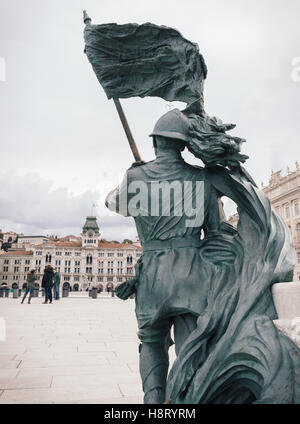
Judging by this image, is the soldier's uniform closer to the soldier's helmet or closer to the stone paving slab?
the soldier's helmet

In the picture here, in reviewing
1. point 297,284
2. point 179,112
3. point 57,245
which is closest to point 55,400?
point 297,284

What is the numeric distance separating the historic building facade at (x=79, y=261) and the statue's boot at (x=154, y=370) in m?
85.9

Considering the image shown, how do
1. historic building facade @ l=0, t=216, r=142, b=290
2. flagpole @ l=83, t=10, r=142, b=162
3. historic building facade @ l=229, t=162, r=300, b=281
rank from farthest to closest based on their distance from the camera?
historic building facade @ l=0, t=216, r=142, b=290 < historic building facade @ l=229, t=162, r=300, b=281 < flagpole @ l=83, t=10, r=142, b=162

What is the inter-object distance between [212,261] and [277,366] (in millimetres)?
730

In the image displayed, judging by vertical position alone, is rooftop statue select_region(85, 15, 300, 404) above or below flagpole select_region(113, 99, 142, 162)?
below

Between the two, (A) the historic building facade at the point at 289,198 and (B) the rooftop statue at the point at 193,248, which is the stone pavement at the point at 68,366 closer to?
(B) the rooftop statue at the point at 193,248

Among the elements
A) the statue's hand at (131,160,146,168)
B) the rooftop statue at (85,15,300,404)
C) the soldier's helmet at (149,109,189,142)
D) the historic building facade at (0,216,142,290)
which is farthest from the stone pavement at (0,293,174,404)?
the historic building facade at (0,216,142,290)

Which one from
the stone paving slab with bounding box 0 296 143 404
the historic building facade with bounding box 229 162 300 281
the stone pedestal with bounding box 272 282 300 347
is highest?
the historic building facade with bounding box 229 162 300 281

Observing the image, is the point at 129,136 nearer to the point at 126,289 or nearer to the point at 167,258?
the point at 167,258

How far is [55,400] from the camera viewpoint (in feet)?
10.1

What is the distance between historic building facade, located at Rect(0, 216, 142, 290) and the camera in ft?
290

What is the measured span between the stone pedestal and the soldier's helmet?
1157 millimetres

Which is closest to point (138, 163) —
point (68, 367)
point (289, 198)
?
point (68, 367)

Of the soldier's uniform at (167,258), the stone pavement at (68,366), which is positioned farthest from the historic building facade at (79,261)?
the soldier's uniform at (167,258)
